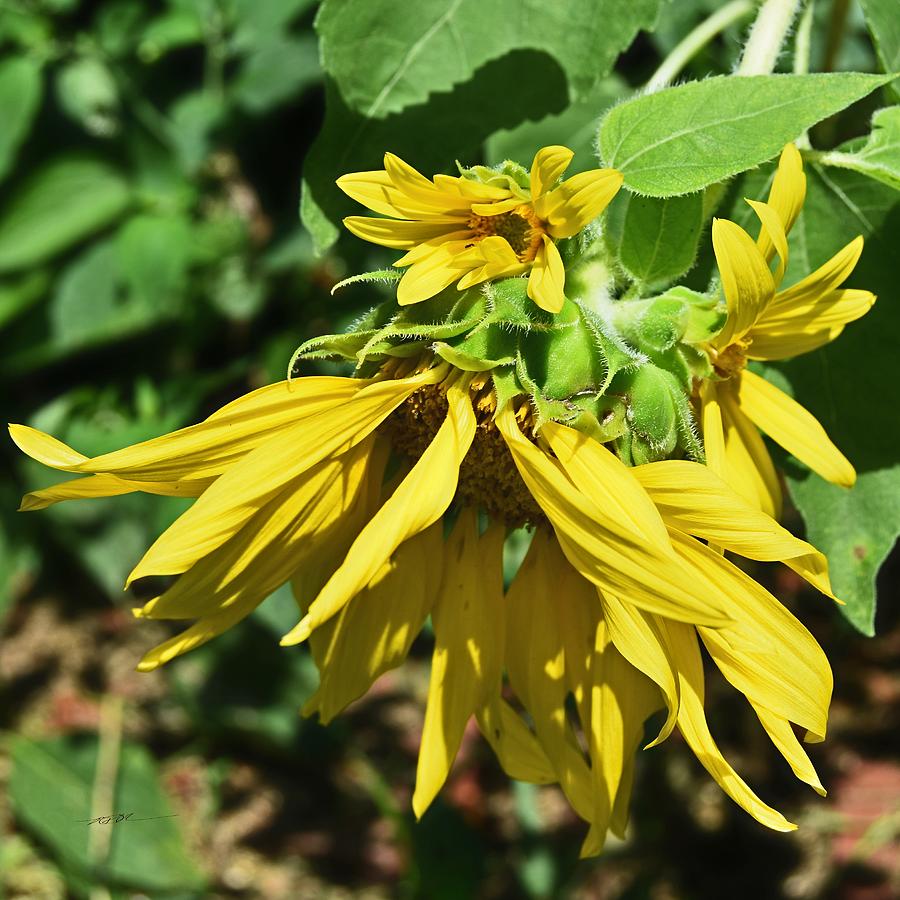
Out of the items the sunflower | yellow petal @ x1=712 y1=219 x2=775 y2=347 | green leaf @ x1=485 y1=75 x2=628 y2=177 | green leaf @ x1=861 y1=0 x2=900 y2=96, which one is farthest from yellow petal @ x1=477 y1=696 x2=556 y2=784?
green leaf @ x1=861 y1=0 x2=900 y2=96

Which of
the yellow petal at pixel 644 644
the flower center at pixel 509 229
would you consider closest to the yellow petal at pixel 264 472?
the flower center at pixel 509 229

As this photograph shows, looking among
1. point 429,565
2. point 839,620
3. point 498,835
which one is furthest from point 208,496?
point 498,835

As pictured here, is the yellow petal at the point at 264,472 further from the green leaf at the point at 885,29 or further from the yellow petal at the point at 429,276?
the green leaf at the point at 885,29

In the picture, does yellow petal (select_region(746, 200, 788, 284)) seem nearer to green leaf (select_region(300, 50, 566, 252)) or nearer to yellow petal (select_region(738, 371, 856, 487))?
yellow petal (select_region(738, 371, 856, 487))

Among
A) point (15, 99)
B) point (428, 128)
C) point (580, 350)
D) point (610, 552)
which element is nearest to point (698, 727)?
point (610, 552)

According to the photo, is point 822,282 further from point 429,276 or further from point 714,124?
point 429,276

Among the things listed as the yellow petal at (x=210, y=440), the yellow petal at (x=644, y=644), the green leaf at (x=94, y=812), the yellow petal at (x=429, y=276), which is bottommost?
the green leaf at (x=94, y=812)

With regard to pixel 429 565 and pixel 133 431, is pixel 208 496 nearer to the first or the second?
pixel 429 565
